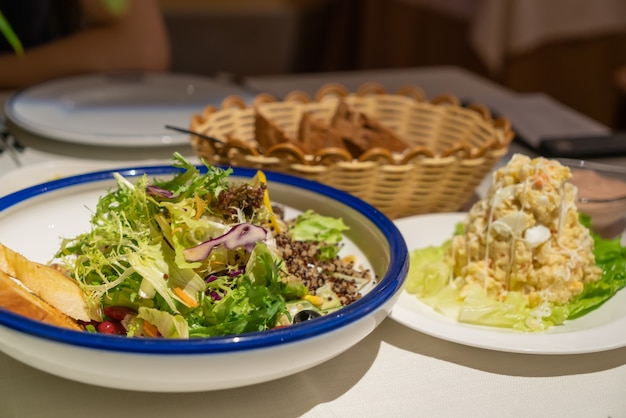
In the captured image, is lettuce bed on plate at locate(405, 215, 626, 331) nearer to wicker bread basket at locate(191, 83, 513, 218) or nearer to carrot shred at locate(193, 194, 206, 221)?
wicker bread basket at locate(191, 83, 513, 218)

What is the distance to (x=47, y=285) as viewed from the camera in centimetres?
99

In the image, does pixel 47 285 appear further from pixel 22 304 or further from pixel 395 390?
pixel 395 390

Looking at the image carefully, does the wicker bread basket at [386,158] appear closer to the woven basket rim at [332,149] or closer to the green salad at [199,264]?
the woven basket rim at [332,149]

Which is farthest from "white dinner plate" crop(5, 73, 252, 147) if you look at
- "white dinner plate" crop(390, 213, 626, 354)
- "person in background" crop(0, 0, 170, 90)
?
"white dinner plate" crop(390, 213, 626, 354)

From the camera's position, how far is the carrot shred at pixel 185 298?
1008 mm

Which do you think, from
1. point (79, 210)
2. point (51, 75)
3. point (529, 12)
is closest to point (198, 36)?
point (529, 12)

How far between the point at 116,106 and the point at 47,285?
1.32 meters

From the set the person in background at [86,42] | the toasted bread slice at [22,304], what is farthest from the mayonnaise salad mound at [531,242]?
the person in background at [86,42]

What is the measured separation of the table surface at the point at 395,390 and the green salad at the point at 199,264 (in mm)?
Result: 91

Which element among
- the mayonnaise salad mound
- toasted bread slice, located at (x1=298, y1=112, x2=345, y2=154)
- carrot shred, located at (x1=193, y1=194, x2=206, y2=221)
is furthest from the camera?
toasted bread slice, located at (x1=298, y1=112, x2=345, y2=154)

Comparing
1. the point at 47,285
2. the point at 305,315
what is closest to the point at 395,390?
the point at 305,315

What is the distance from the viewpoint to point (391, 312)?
1092mm

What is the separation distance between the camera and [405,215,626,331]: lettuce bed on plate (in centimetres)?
115

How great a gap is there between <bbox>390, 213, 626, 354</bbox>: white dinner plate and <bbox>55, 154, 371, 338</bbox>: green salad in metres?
0.10
